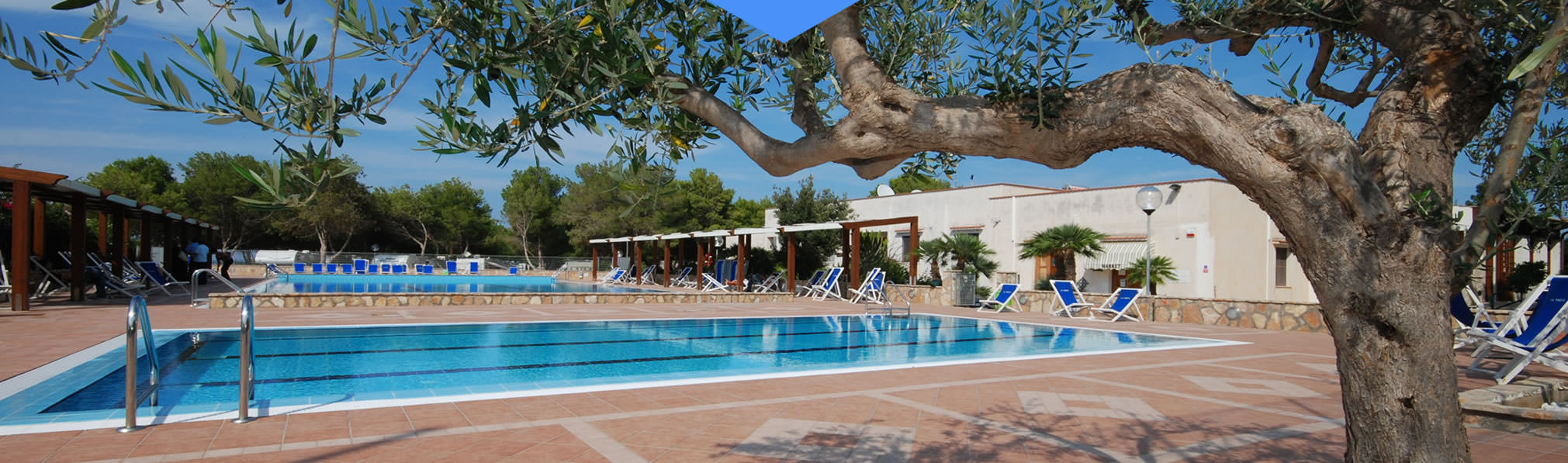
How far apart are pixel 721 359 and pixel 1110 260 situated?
684 inches

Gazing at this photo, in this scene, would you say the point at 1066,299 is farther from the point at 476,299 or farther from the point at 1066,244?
the point at 476,299

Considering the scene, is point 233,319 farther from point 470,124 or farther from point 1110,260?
point 1110,260

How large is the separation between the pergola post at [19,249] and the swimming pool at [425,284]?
372 inches

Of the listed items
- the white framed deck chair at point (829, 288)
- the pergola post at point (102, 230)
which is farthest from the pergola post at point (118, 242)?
the white framed deck chair at point (829, 288)

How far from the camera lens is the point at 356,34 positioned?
2.20 m

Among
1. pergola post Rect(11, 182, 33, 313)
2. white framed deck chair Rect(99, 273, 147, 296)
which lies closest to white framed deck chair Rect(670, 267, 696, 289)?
white framed deck chair Rect(99, 273, 147, 296)

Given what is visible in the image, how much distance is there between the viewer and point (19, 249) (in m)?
11.3

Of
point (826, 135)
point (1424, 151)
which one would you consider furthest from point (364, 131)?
point (1424, 151)

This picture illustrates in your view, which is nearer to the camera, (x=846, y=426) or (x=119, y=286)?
(x=846, y=426)

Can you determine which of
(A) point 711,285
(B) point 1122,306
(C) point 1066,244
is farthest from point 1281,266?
(A) point 711,285

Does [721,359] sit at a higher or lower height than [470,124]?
lower

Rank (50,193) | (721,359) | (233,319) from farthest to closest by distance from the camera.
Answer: (50,193) < (233,319) < (721,359)

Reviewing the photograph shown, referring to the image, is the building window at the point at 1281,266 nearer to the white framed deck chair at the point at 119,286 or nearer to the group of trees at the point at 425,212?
the group of trees at the point at 425,212

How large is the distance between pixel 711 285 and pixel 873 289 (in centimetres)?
596
